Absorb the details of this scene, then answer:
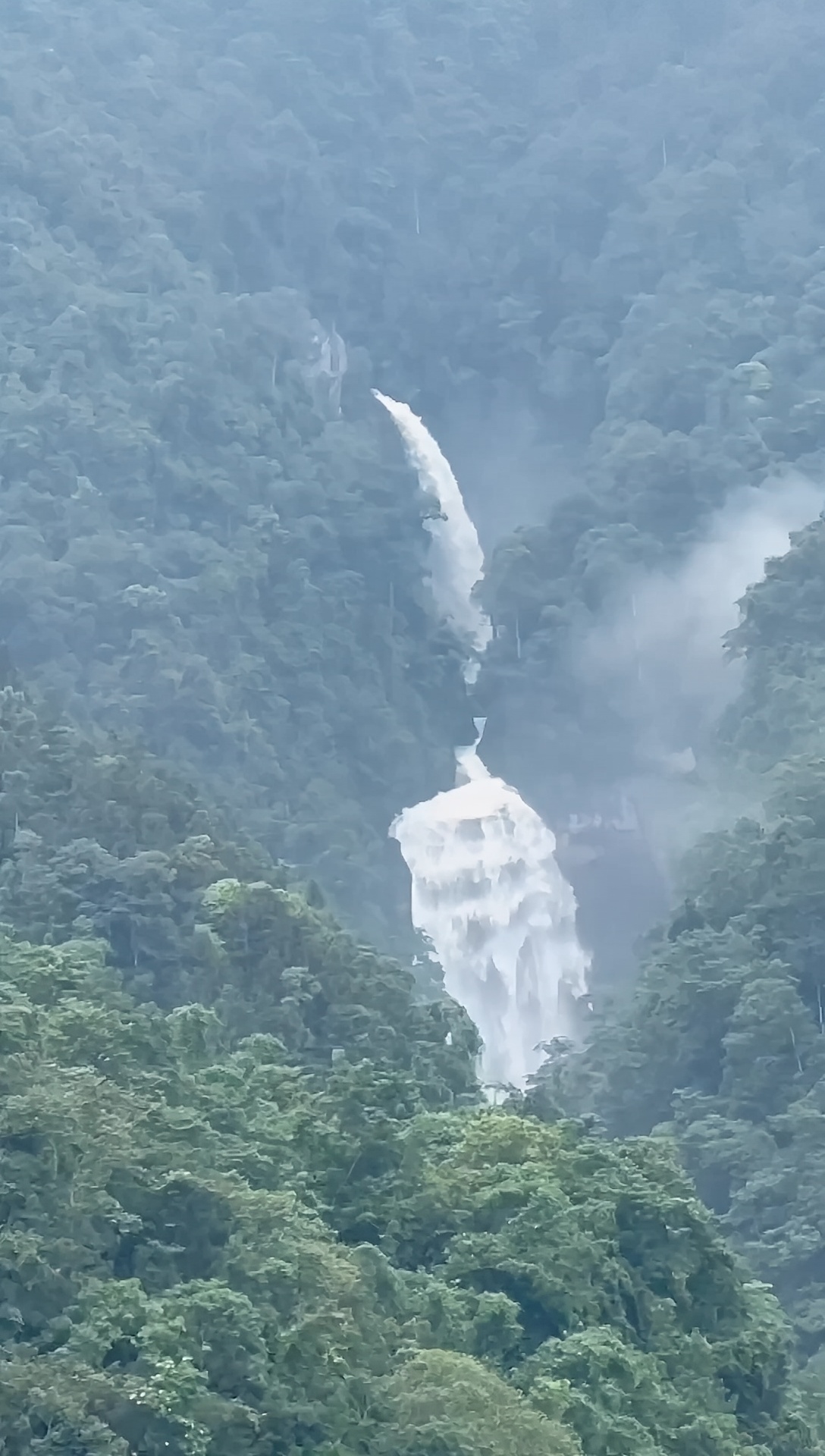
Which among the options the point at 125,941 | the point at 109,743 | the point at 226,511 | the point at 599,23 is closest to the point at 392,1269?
the point at 125,941

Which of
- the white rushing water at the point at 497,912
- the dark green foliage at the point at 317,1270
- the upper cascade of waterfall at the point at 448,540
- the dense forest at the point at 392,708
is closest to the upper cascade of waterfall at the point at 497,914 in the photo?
the white rushing water at the point at 497,912

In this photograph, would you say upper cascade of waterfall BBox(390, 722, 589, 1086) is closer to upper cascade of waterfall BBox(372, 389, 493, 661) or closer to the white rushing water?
the white rushing water

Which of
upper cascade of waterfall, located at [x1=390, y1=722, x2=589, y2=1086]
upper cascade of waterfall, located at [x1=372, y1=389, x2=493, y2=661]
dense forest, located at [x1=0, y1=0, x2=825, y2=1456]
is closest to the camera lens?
dense forest, located at [x1=0, y1=0, x2=825, y2=1456]

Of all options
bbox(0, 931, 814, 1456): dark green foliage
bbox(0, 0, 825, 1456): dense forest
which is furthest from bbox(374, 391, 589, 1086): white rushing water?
bbox(0, 931, 814, 1456): dark green foliage

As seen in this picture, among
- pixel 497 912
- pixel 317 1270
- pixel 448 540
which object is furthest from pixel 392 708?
pixel 317 1270

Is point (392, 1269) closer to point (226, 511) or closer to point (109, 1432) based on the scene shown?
point (109, 1432)

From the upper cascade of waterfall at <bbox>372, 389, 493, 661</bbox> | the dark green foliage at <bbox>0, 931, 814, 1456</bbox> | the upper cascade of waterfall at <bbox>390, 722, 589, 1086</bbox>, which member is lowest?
the dark green foliage at <bbox>0, 931, 814, 1456</bbox>

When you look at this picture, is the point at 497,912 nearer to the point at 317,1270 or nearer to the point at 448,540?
the point at 448,540

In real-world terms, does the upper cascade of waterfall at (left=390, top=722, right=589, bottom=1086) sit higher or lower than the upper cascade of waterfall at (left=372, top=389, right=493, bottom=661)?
lower
